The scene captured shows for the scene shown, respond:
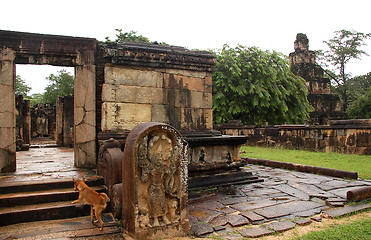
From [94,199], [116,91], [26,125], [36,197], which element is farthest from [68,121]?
[94,199]

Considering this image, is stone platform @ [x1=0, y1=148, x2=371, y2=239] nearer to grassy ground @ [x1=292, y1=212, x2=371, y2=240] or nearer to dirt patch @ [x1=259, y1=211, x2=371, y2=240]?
dirt patch @ [x1=259, y1=211, x2=371, y2=240]

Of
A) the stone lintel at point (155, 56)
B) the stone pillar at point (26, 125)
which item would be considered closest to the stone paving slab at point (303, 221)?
the stone lintel at point (155, 56)

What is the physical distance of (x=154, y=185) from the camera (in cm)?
325

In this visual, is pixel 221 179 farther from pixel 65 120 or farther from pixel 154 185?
pixel 65 120

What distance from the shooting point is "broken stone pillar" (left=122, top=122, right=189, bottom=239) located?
124 inches

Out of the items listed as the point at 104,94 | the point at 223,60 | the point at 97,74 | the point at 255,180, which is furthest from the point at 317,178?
the point at 223,60

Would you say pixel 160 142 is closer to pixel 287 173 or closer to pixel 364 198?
pixel 364 198

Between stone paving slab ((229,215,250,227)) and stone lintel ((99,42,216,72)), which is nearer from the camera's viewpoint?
stone paving slab ((229,215,250,227))

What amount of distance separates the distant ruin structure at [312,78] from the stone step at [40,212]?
30135 millimetres

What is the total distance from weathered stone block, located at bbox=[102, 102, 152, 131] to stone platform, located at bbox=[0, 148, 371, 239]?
1054 millimetres

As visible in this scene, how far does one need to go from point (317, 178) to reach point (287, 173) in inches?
34.0

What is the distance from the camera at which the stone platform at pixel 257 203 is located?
349 centimetres

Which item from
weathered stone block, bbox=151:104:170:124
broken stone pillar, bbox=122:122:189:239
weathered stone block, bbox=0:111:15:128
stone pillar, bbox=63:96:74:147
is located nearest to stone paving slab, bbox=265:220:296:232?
broken stone pillar, bbox=122:122:189:239

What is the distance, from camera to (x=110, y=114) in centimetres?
567
